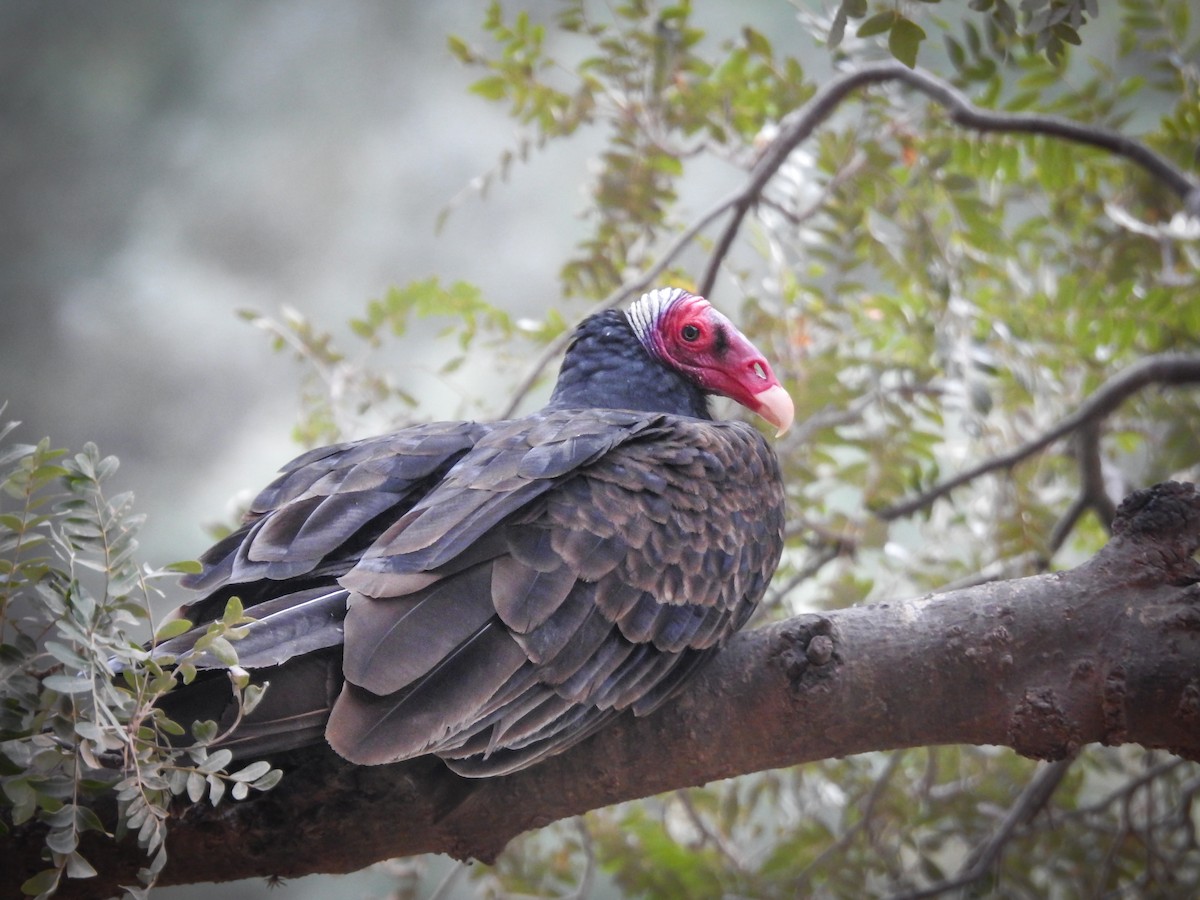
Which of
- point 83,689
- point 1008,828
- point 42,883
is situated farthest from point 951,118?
point 42,883

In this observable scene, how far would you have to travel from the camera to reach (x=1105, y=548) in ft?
5.27

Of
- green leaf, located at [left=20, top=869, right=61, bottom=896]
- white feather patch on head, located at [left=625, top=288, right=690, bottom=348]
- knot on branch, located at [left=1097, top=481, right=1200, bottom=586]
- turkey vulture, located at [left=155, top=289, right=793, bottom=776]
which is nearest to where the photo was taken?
green leaf, located at [left=20, top=869, right=61, bottom=896]

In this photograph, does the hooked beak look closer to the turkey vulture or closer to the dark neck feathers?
the dark neck feathers

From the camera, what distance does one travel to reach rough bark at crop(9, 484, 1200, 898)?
58.2 inches

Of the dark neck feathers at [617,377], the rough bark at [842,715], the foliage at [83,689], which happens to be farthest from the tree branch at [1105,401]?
the foliage at [83,689]

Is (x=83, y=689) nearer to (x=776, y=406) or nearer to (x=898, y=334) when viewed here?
(x=776, y=406)

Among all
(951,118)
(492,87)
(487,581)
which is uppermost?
(951,118)

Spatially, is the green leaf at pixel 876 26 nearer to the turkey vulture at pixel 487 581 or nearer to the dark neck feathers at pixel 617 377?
the turkey vulture at pixel 487 581

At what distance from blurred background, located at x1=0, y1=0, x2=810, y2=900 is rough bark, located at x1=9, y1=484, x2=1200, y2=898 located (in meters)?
2.40

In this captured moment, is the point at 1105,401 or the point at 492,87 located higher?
the point at 492,87

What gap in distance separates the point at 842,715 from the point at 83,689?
1.02m

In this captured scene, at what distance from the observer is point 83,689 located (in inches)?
46.6

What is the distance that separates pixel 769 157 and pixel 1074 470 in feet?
6.34

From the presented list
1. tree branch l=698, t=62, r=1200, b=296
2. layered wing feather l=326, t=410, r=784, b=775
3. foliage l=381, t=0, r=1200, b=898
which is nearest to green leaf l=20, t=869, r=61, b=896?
layered wing feather l=326, t=410, r=784, b=775
